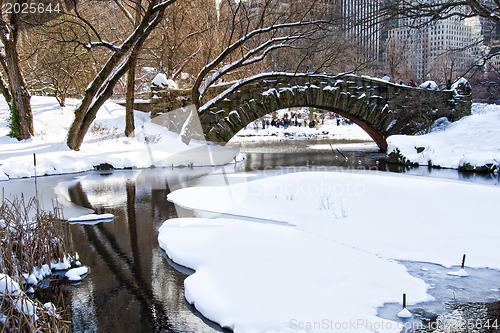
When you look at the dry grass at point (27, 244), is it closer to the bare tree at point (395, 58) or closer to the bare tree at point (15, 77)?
the bare tree at point (15, 77)

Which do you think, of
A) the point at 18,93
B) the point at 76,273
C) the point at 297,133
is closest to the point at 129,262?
the point at 76,273

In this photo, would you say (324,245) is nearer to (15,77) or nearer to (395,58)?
(15,77)

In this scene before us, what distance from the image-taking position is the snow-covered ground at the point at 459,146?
1808 centimetres

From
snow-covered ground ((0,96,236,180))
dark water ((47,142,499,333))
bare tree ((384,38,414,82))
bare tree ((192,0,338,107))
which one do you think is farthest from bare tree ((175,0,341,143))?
bare tree ((384,38,414,82))

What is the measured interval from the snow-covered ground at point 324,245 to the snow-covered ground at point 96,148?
6.77m

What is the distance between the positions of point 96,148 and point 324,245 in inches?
545

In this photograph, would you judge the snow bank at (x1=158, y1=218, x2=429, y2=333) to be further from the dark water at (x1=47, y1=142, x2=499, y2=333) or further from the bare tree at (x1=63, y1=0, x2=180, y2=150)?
the bare tree at (x1=63, y1=0, x2=180, y2=150)

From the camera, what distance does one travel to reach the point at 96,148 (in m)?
18.7

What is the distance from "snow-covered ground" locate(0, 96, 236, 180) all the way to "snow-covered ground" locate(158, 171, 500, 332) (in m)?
6.77

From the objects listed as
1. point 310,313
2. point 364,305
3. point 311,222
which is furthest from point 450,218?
point 310,313

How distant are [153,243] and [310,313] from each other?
3817mm

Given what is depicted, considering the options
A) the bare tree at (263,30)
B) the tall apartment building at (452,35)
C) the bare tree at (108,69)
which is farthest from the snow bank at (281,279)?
the bare tree at (263,30)

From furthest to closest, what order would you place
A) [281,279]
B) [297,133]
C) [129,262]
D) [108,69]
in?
[297,133]
[108,69]
[129,262]
[281,279]

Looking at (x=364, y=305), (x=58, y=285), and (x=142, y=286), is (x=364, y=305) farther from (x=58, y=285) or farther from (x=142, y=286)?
(x=58, y=285)
